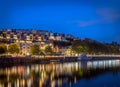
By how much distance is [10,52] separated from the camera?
12512 cm

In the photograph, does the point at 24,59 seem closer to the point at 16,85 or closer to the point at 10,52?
the point at 10,52

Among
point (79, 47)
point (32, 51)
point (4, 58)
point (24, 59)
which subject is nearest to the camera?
point (4, 58)

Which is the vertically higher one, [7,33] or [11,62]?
[7,33]

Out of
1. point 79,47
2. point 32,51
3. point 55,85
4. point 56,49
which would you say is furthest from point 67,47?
point 55,85

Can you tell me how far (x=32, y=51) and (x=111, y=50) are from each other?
66932 millimetres

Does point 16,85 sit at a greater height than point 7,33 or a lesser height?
lesser

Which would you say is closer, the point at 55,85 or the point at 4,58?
the point at 55,85

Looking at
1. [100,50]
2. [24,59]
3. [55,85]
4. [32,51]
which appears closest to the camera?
[55,85]

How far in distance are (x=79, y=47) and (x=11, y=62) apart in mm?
56579

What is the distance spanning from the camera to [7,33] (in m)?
189

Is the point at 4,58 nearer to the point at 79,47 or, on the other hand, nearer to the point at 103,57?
the point at 79,47

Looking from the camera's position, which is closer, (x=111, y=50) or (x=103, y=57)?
(x=103, y=57)

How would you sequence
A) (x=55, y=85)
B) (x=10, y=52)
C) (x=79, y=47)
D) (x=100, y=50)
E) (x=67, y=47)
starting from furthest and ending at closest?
(x=67, y=47) → (x=100, y=50) → (x=79, y=47) → (x=10, y=52) → (x=55, y=85)

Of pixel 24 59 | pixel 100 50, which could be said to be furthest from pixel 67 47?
pixel 24 59
